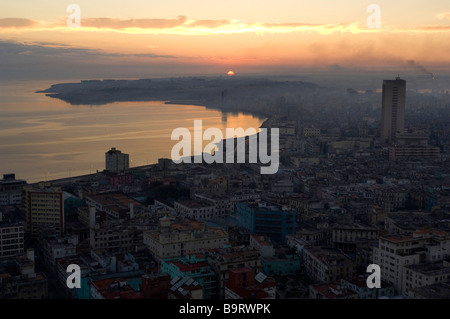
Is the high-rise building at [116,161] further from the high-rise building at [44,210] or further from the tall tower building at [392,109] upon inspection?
the tall tower building at [392,109]

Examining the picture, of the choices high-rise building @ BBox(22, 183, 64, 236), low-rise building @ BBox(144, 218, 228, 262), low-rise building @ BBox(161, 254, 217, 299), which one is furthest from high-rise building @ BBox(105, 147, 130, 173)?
low-rise building @ BBox(161, 254, 217, 299)

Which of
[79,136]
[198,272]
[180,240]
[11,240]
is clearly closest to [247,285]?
[198,272]

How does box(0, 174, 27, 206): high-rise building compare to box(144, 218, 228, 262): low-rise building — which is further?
box(0, 174, 27, 206): high-rise building

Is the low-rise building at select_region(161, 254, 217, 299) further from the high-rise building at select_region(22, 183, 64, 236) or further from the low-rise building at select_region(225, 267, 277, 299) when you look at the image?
the high-rise building at select_region(22, 183, 64, 236)

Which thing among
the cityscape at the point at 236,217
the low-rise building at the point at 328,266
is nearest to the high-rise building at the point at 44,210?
the cityscape at the point at 236,217

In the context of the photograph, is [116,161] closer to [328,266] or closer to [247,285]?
[328,266]

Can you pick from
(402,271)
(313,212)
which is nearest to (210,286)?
(402,271)
